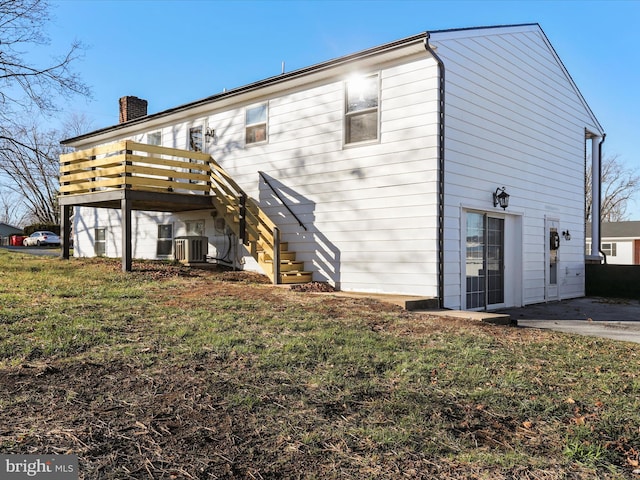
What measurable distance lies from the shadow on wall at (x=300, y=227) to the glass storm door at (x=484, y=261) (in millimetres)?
2751

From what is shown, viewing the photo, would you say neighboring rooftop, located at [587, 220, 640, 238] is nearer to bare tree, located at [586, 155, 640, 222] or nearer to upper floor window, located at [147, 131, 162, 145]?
bare tree, located at [586, 155, 640, 222]

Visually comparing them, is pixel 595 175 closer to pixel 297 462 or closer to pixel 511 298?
pixel 511 298

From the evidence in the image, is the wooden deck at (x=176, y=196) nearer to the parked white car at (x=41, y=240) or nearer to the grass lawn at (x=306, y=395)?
the grass lawn at (x=306, y=395)

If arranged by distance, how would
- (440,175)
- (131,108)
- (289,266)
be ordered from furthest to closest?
(131,108), (289,266), (440,175)

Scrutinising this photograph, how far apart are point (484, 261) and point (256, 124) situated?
21.2 ft

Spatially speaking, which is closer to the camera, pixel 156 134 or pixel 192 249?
pixel 192 249

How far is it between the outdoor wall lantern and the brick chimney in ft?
42.2

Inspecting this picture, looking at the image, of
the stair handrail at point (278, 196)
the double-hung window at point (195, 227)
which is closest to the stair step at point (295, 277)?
the stair handrail at point (278, 196)

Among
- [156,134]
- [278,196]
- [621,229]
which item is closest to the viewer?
[278,196]

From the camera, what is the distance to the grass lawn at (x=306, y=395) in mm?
2816

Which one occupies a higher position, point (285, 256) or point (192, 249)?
point (192, 249)

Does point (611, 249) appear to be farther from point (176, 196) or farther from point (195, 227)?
point (176, 196)

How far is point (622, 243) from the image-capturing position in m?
33.8

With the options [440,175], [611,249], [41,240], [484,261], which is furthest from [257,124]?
[611,249]
